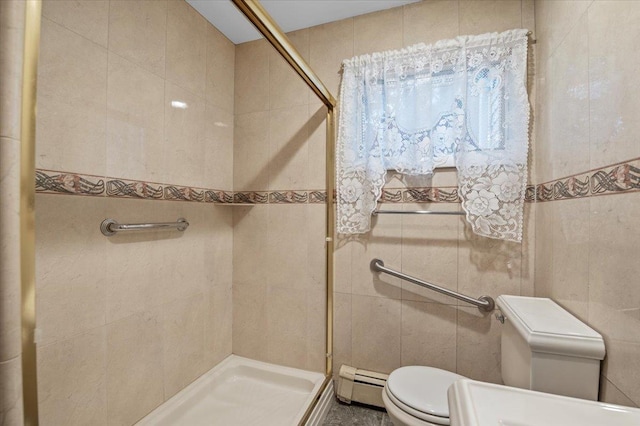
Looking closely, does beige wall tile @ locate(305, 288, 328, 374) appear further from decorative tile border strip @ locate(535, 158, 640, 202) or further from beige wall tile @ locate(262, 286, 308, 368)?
decorative tile border strip @ locate(535, 158, 640, 202)

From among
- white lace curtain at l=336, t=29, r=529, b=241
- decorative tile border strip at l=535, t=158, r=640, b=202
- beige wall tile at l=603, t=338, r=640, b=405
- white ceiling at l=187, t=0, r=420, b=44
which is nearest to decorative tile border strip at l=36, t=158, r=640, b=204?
decorative tile border strip at l=535, t=158, r=640, b=202

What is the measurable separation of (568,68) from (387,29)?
3.02 feet

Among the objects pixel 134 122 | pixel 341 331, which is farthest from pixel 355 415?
pixel 134 122

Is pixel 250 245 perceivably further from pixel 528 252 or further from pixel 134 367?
pixel 528 252

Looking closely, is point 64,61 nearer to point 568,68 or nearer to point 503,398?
point 503,398

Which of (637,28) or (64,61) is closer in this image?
(637,28)

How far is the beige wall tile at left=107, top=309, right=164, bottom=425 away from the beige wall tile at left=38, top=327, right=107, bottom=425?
33 mm

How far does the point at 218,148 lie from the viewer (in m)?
1.72

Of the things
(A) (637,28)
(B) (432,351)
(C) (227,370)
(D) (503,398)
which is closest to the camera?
(D) (503,398)

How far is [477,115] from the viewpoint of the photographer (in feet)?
4.34

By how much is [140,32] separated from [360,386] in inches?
84.0

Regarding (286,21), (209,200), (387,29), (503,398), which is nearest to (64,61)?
(209,200)

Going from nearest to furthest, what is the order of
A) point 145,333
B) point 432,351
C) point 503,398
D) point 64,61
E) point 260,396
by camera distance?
Answer: point 503,398 < point 64,61 < point 145,333 < point 432,351 < point 260,396

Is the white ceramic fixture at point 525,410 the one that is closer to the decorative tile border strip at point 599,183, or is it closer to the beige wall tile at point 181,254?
the decorative tile border strip at point 599,183
